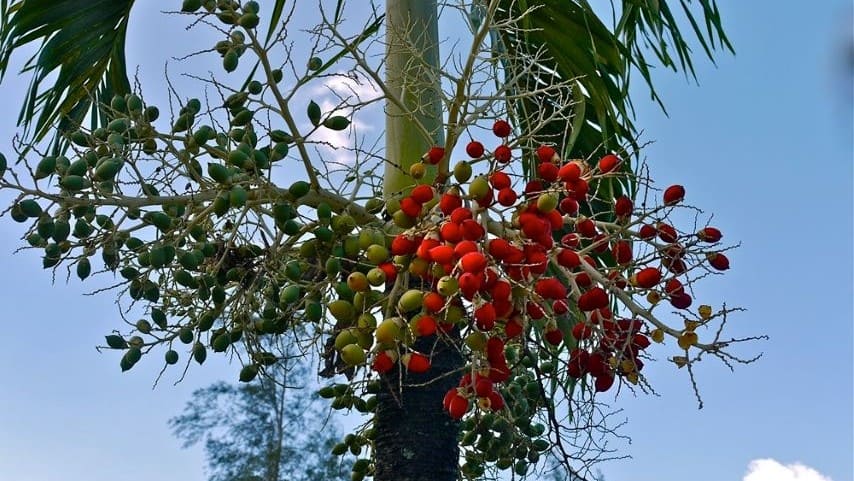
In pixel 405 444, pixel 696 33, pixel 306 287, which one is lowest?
pixel 405 444

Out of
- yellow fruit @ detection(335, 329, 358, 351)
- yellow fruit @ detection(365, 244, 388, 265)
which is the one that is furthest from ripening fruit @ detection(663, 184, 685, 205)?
yellow fruit @ detection(335, 329, 358, 351)

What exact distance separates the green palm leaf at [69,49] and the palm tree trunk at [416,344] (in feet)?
3.37

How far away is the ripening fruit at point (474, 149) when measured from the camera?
1.94 metres

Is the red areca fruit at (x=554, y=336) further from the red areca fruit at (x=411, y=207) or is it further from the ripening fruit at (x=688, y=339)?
the red areca fruit at (x=411, y=207)

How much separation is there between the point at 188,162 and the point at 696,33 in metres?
1.53

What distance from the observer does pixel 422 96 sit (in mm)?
2250

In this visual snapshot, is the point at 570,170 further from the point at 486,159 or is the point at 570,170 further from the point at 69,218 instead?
the point at 69,218

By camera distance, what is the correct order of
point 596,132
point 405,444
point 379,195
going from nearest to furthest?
1. point 405,444
2. point 379,195
3. point 596,132

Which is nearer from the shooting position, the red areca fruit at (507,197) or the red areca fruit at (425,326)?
the red areca fruit at (425,326)

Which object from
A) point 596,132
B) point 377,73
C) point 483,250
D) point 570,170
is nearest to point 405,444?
point 483,250

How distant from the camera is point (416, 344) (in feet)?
6.34

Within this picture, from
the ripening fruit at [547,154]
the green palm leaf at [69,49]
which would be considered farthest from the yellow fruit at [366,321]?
the green palm leaf at [69,49]

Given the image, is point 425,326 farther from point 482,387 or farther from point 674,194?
point 674,194

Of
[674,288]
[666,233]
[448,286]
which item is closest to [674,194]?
[666,233]
